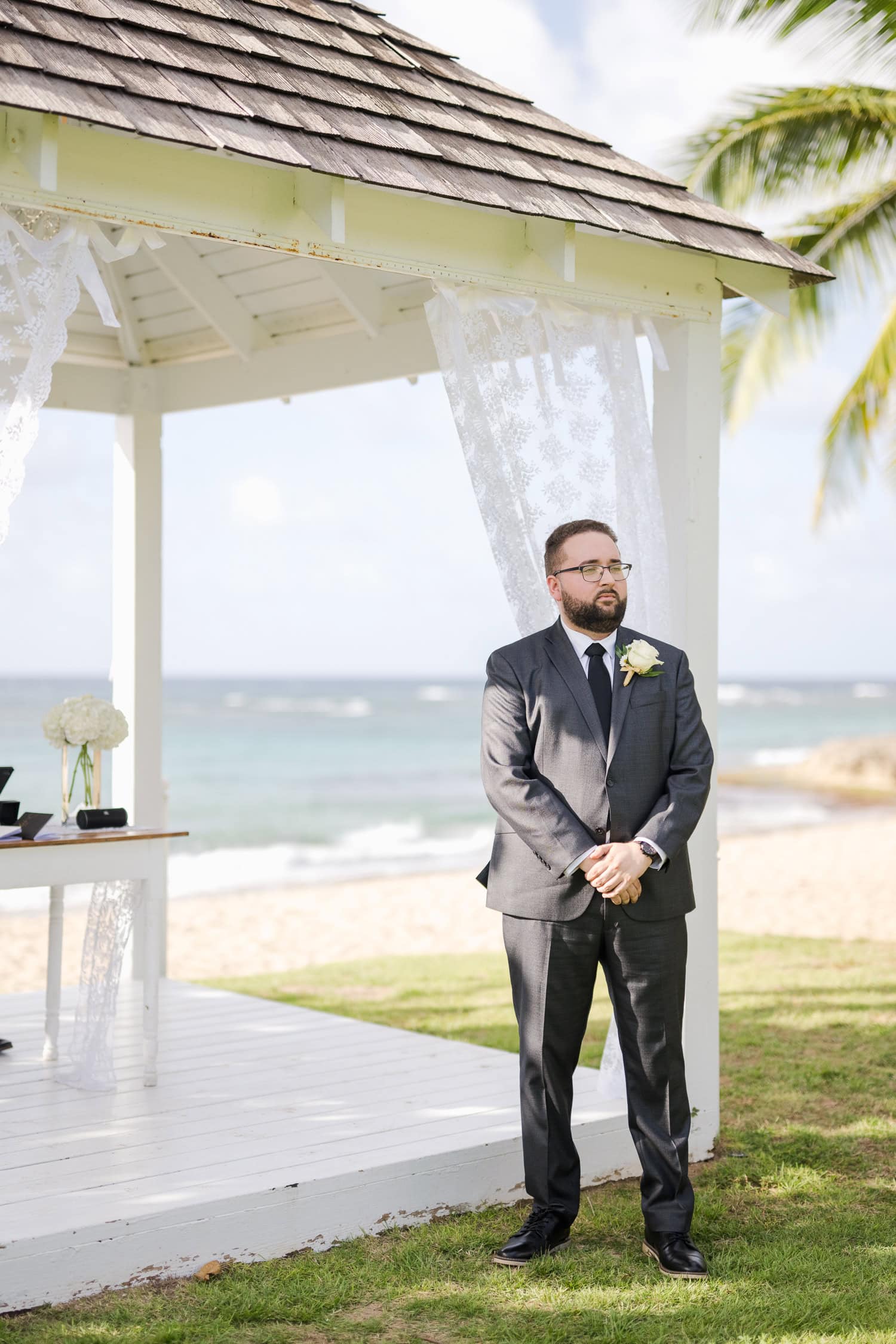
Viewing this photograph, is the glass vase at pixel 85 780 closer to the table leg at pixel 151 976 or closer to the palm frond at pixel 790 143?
the table leg at pixel 151 976

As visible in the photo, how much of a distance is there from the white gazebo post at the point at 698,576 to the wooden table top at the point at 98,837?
1.63 m

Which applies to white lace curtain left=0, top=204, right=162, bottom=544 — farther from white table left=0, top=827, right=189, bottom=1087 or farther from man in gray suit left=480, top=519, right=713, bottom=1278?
white table left=0, top=827, right=189, bottom=1087

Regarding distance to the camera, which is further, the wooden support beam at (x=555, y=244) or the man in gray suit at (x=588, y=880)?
the wooden support beam at (x=555, y=244)

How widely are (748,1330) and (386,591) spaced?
36970 mm

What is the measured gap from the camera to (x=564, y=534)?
12.1 feet

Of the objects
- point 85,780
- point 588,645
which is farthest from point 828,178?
point 588,645

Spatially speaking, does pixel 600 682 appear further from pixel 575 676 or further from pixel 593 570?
pixel 593 570

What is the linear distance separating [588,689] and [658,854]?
0.45 m

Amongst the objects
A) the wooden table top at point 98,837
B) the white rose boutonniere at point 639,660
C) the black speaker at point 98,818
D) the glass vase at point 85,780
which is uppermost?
the white rose boutonniere at point 639,660

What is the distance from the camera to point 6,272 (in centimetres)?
381

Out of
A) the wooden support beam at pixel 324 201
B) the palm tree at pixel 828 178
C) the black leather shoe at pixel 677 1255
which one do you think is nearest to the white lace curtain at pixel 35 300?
the wooden support beam at pixel 324 201

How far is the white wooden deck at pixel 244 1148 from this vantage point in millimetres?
3463

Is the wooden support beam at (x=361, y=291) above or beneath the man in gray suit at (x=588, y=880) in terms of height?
above

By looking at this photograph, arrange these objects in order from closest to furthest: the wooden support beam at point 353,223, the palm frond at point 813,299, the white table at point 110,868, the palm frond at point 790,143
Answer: the wooden support beam at point 353,223 → the white table at point 110,868 → the palm frond at point 790,143 → the palm frond at point 813,299
